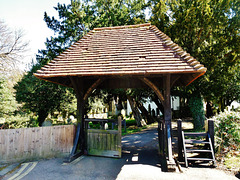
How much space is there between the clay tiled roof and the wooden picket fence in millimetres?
2147

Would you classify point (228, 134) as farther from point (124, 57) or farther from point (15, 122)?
point (15, 122)

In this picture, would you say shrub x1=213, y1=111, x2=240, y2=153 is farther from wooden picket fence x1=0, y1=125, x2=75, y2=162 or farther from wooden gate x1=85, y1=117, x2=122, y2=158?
wooden picket fence x1=0, y1=125, x2=75, y2=162

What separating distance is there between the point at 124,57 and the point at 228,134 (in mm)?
4873

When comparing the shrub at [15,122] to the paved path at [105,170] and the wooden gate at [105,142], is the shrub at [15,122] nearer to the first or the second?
the paved path at [105,170]

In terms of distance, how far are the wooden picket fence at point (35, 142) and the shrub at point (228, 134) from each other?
5.75 metres

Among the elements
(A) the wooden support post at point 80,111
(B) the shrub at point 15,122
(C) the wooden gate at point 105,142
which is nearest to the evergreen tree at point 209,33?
(C) the wooden gate at point 105,142

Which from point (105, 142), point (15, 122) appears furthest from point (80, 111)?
point (15, 122)

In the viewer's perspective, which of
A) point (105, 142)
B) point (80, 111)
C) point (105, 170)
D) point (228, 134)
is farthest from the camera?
point (80, 111)

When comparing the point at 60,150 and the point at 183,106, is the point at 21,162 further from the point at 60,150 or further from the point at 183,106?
the point at 183,106

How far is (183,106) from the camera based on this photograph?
2270 centimetres

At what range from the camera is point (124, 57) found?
6.53 metres

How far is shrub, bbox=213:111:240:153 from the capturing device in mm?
6414

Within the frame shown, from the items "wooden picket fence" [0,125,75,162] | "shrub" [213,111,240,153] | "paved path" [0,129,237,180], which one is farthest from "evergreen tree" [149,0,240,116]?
"wooden picket fence" [0,125,75,162]

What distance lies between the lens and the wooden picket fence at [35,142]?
6.16 metres
